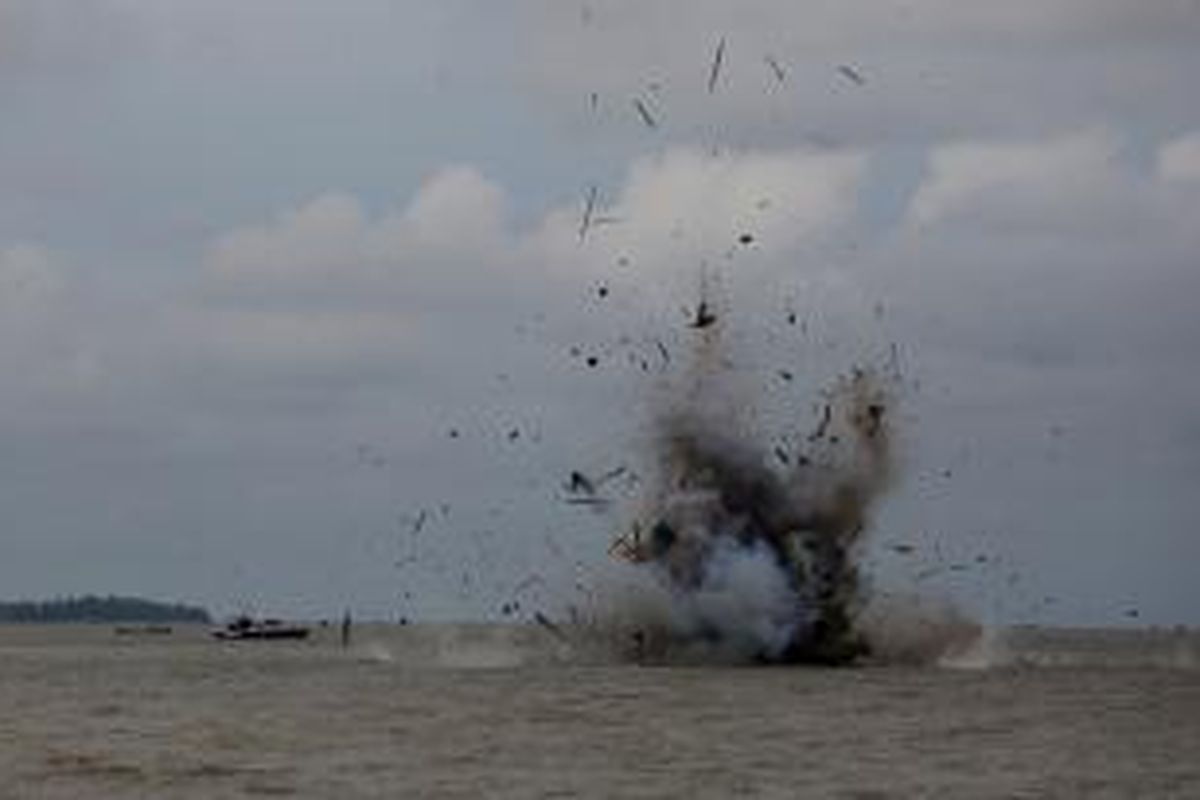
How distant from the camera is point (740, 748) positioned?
9850 cm

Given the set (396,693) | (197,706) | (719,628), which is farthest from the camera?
(719,628)

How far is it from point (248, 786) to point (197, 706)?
58.0 metres

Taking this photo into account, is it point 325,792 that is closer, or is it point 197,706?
point 325,792

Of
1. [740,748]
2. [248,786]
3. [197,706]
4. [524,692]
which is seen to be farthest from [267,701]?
[248,786]

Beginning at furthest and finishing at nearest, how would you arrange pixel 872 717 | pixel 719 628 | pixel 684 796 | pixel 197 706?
pixel 719 628, pixel 197 706, pixel 872 717, pixel 684 796

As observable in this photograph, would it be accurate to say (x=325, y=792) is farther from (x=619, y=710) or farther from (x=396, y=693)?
(x=396, y=693)

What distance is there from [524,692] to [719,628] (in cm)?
4005

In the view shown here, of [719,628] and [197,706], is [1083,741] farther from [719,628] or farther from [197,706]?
[719,628]

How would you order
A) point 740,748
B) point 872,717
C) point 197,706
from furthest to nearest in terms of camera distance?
1. point 197,706
2. point 872,717
3. point 740,748

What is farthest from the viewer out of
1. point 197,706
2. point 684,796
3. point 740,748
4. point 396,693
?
point 396,693

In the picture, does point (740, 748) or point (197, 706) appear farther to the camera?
point (197, 706)

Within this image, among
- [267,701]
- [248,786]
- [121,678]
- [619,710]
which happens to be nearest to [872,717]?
[619,710]

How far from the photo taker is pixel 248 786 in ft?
265

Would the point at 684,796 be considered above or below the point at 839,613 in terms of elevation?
below
